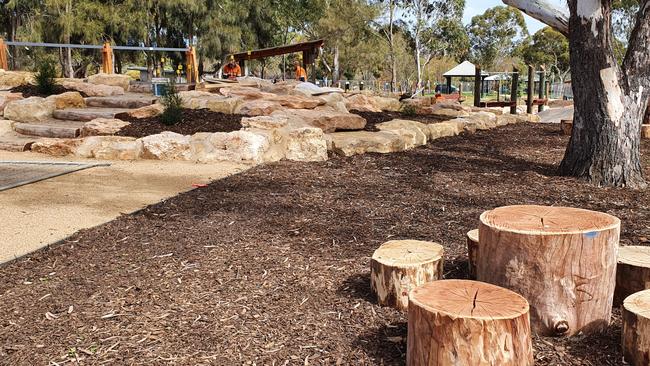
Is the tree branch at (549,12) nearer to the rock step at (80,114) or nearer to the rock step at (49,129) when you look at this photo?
the rock step at (49,129)

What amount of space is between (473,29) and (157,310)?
59.0 meters

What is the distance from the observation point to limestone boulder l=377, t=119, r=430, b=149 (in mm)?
9014

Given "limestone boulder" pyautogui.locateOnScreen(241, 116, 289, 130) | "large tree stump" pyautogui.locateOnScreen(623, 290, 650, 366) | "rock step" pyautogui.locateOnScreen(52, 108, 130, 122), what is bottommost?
"large tree stump" pyautogui.locateOnScreen(623, 290, 650, 366)

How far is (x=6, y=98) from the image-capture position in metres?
10.6

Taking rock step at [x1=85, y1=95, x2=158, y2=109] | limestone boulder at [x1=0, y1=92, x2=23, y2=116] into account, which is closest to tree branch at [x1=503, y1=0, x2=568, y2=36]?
rock step at [x1=85, y1=95, x2=158, y2=109]

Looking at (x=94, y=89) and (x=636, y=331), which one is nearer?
(x=636, y=331)

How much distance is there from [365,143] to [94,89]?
6.24 m

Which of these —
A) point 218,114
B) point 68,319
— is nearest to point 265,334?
point 68,319

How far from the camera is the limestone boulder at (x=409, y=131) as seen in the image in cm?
901

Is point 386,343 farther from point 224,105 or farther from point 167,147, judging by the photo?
→ point 224,105

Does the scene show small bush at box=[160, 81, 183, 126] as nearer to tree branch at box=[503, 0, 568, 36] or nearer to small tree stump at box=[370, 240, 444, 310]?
tree branch at box=[503, 0, 568, 36]

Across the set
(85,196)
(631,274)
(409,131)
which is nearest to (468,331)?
(631,274)

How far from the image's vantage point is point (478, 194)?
545 cm

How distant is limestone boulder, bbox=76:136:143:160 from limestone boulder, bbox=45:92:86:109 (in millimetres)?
2547
